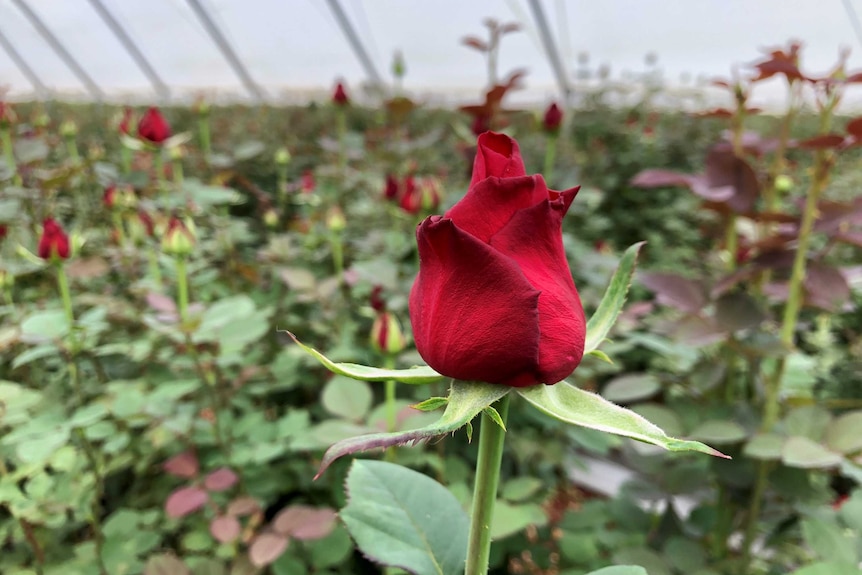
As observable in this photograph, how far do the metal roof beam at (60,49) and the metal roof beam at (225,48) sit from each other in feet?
5.56

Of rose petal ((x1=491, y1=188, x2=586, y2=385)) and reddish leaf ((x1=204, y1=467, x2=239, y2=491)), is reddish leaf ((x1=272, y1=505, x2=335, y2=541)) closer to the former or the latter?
reddish leaf ((x1=204, y1=467, x2=239, y2=491))

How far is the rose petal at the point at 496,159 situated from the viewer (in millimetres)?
296

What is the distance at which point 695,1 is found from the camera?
15.9 ft

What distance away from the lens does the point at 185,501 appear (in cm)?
75

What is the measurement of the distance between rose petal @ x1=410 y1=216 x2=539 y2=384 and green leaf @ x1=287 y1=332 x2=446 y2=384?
0.01 m

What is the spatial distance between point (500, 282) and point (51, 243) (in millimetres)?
786

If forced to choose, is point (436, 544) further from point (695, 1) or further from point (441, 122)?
point (695, 1)

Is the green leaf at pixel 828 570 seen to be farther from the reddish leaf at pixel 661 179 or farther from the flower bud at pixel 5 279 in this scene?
the flower bud at pixel 5 279

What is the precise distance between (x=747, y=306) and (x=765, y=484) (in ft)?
0.86

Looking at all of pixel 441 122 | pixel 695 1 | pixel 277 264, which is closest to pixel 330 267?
pixel 277 264

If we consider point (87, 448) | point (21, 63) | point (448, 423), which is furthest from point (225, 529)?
point (21, 63)

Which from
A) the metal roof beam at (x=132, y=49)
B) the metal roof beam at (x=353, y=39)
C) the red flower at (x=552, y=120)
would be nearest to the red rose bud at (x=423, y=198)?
the red flower at (x=552, y=120)

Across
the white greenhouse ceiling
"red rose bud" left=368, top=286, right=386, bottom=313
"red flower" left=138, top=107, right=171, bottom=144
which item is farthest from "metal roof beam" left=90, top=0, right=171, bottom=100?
"red rose bud" left=368, top=286, right=386, bottom=313

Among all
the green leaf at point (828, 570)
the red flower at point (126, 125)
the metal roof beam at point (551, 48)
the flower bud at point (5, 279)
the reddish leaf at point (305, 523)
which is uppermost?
the metal roof beam at point (551, 48)
